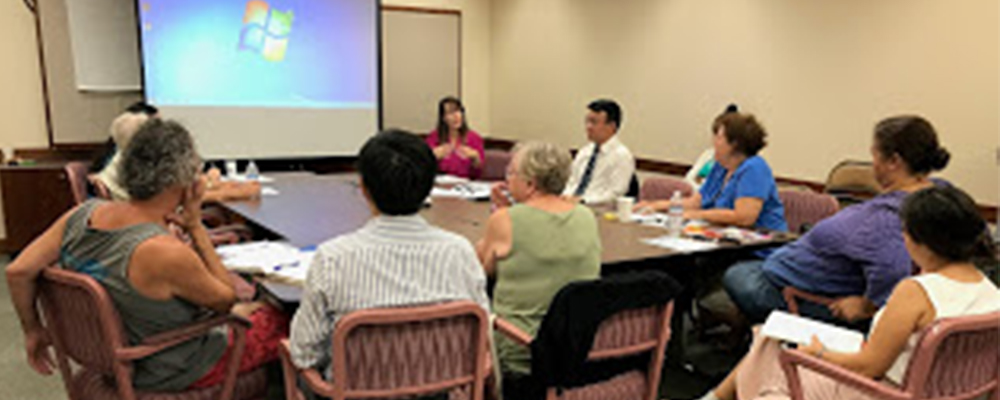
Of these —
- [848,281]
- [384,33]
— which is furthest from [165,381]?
A: [384,33]

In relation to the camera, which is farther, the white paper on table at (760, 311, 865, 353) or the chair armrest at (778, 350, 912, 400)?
the white paper on table at (760, 311, 865, 353)

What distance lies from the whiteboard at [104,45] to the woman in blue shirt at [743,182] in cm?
464

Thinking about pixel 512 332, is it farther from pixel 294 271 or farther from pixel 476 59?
pixel 476 59

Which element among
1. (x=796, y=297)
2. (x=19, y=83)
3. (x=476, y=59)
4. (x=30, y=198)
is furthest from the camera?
(x=476, y=59)

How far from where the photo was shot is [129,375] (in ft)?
5.98

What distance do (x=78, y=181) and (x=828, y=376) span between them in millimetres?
3813

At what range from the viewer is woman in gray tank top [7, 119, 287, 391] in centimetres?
177

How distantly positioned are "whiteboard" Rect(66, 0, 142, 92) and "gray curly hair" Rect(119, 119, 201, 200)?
418 cm

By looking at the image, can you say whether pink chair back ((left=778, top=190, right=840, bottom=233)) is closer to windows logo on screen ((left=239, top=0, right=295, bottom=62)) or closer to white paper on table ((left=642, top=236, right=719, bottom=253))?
white paper on table ((left=642, top=236, right=719, bottom=253))

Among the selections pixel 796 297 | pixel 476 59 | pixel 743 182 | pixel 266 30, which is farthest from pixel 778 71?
pixel 266 30

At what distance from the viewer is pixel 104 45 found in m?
5.43

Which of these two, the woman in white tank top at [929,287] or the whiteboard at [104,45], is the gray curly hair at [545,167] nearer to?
the woman in white tank top at [929,287]

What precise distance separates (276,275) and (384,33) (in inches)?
193

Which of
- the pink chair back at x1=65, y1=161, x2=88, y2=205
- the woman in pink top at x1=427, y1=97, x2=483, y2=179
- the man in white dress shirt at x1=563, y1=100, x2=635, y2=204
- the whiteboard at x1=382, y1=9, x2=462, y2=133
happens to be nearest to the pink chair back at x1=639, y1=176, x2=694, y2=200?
the man in white dress shirt at x1=563, y1=100, x2=635, y2=204
